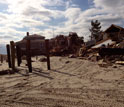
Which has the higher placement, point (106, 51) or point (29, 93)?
point (106, 51)

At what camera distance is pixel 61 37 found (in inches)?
1075

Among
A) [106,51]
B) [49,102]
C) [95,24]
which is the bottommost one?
[49,102]

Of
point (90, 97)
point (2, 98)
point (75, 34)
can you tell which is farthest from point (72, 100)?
point (75, 34)

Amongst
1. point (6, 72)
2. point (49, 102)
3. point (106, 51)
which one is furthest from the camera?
point (106, 51)

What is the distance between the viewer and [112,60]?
27.6 ft

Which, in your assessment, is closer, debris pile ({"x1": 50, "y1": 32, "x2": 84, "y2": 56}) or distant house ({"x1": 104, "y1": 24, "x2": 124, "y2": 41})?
distant house ({"x1": 104, "y1": 24, "x2": 124, "y2": 41})

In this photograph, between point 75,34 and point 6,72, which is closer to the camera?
point 6,72

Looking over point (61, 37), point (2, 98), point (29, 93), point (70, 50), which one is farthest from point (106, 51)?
point (61, 37)

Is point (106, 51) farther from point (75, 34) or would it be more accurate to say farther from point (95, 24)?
point (95, 24)

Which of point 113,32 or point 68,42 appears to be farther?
point 68,42

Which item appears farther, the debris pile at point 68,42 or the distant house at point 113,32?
the debris pile at point 68,42

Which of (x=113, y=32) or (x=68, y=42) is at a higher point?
(x=113, y=32)

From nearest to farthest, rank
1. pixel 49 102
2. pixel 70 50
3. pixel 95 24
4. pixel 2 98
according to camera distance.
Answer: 1. pixel 49 102
2. pixel 2 98
3. pixel 70 50
4. pixel 95 24

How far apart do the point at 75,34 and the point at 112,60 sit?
57.3 feet
